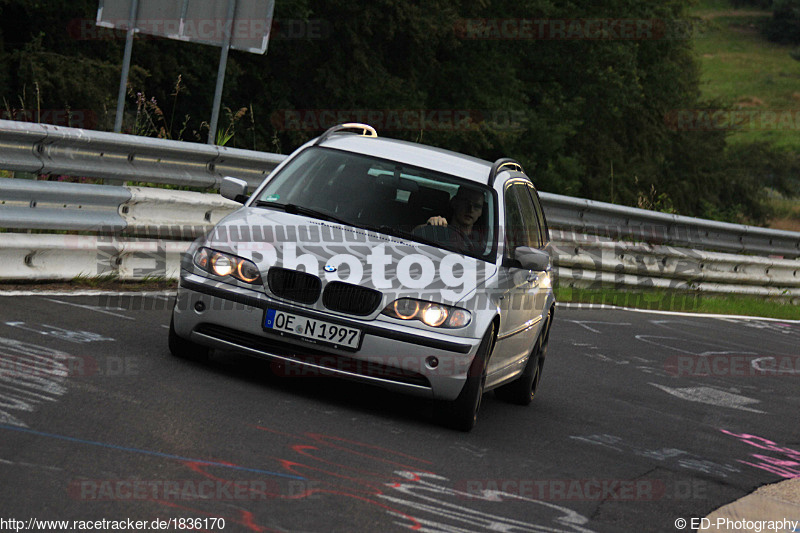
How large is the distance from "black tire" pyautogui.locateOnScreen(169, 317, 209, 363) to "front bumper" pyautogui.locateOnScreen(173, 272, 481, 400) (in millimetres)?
433

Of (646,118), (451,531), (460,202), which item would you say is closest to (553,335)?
(460,202)

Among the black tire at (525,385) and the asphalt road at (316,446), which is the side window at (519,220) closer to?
the black tire at (525,385)

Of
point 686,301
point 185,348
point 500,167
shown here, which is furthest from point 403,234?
point 686,301

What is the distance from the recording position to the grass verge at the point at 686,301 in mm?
17297

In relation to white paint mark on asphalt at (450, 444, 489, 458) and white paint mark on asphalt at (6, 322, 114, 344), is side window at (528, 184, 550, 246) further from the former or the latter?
white paint mark on asphalt at (6, 322, 114, 344)

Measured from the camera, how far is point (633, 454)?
764 cm

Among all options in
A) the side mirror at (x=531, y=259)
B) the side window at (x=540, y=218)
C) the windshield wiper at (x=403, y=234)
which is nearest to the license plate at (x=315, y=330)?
the windshield wiper at (x=403, y=234)

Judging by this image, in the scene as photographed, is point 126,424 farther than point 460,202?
No

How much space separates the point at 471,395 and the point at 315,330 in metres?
0.98

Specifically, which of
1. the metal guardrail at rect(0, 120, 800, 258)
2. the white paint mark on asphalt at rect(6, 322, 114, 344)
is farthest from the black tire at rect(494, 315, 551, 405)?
the metal guardrail at rect(0, 120, 800, 258)

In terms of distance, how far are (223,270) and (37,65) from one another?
23.9 meters

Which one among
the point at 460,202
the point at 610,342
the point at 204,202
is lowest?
the point at 610,342

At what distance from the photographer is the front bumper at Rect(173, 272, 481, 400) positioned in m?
7.02

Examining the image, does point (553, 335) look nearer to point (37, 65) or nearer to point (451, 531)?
point (451, 531)
